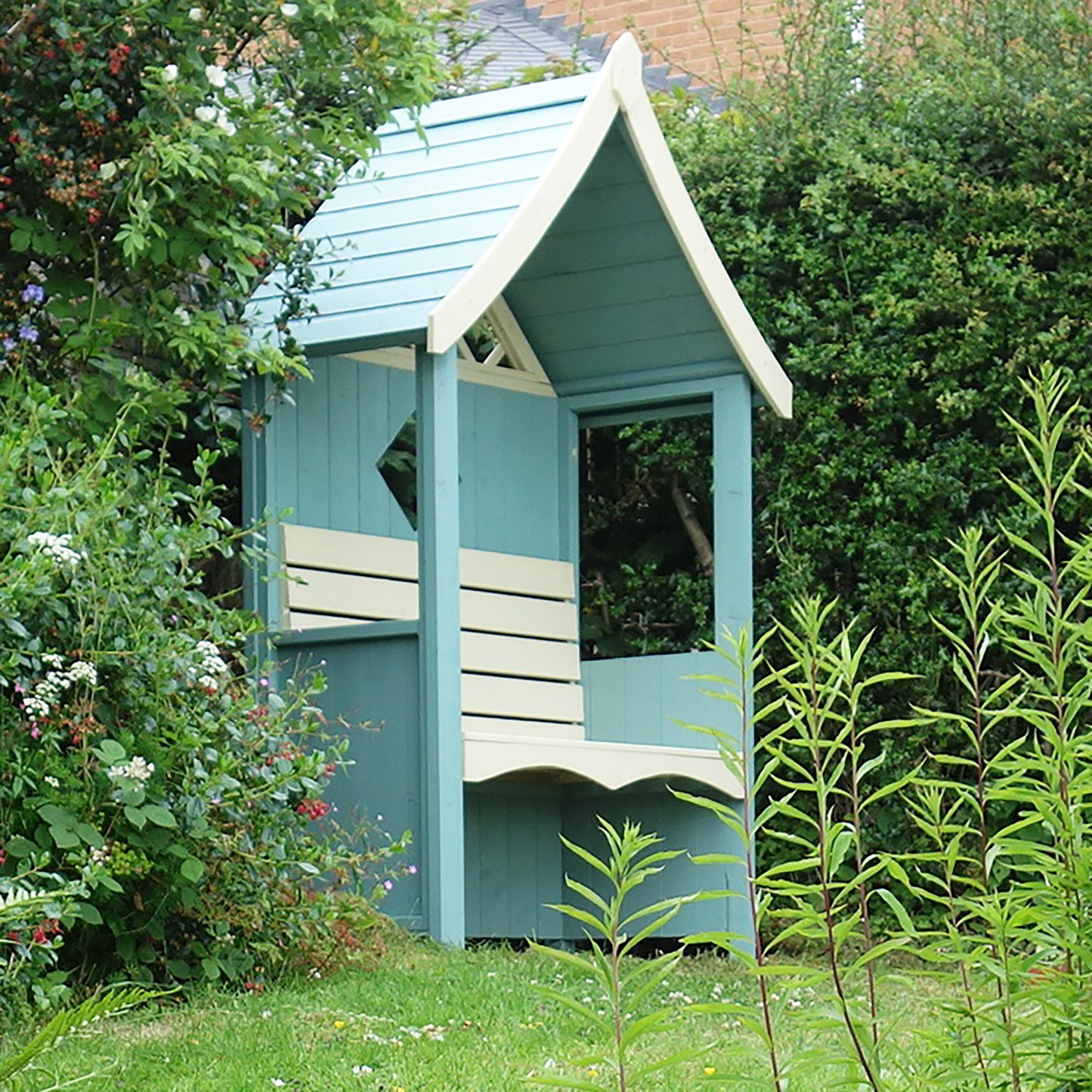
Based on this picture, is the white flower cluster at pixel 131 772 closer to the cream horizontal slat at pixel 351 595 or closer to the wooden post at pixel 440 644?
the wooden post at pixel 440 644

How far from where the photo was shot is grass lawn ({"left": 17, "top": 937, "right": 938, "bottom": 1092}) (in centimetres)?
405

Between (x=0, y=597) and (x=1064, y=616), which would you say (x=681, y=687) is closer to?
(x=0, y=597)

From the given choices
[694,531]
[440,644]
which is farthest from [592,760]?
[694,531]

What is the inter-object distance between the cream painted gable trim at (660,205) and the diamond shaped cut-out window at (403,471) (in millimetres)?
1188

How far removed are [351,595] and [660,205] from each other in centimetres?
178

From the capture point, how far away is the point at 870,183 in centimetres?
744

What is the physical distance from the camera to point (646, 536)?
26.8 ft

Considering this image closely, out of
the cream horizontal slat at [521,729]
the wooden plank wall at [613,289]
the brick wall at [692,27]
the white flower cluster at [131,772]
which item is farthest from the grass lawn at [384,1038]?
the brick wall at [692,27]

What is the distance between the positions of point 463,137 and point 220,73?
132 cm

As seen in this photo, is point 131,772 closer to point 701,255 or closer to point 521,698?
point 521,698

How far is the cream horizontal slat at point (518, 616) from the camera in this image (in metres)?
7.11

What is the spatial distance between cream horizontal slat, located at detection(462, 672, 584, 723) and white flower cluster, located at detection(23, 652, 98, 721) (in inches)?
89.0

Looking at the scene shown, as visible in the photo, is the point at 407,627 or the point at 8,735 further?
the point at 407,627

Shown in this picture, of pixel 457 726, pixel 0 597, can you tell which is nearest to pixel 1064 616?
pixel 0 597
